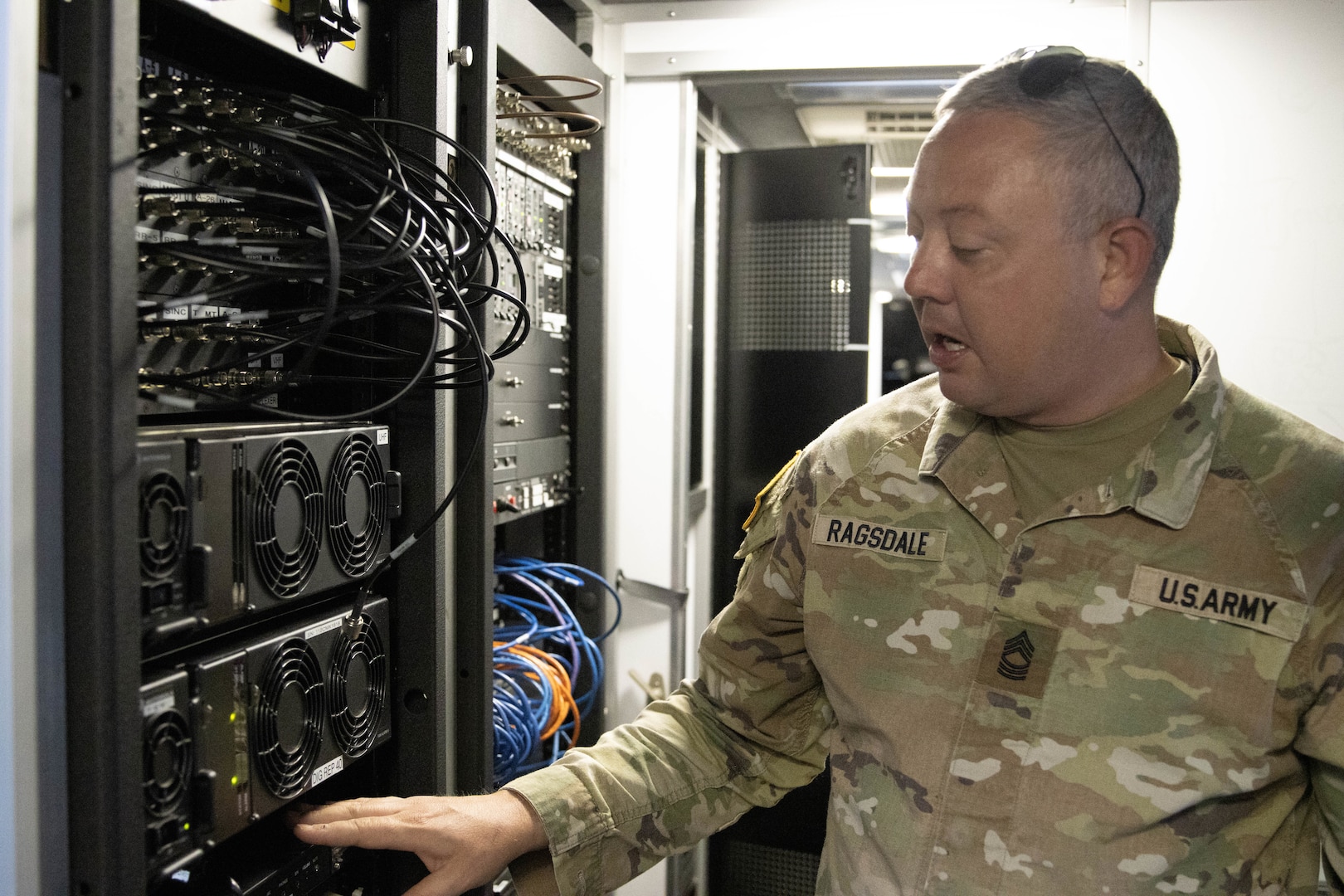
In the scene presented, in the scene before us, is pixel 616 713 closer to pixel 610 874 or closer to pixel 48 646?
pixel 610 874

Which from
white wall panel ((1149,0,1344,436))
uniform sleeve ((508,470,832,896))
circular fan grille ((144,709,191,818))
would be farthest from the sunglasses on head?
white wall panel ((1149,0,1344,436))

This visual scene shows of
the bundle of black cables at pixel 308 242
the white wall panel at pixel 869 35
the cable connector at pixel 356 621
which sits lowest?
the cable connector at pixel 356 621

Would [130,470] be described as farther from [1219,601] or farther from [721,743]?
[1219,601]

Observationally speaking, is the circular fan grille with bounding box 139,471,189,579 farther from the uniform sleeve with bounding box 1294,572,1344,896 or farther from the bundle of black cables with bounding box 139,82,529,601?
the uniform sleeve with bounding box 1294,572,1344,896

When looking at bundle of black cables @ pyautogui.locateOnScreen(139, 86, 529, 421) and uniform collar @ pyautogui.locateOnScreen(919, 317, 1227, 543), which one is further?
uniform collar @ pyautogui.locateOnScreen(919, 317, 1227, 543)

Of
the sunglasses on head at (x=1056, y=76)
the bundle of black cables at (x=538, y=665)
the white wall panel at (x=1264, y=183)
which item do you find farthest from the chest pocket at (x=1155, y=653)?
the white wall panel at (x=1264, y=183)

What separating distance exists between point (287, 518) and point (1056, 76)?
93 centimetres

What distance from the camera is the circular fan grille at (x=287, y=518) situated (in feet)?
3.13

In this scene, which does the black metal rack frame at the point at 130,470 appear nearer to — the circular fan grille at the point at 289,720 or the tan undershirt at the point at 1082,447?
the circular fan grille at the point at 289,720

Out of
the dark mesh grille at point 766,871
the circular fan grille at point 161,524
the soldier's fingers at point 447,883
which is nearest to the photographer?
the circular fan grille at point 161,524

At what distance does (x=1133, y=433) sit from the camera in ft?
3.82

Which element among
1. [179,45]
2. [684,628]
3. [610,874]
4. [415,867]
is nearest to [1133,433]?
[610,874]

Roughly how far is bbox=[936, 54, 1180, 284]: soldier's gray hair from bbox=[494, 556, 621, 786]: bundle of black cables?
1.19 m

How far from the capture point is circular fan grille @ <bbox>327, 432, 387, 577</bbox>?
3.53ft
